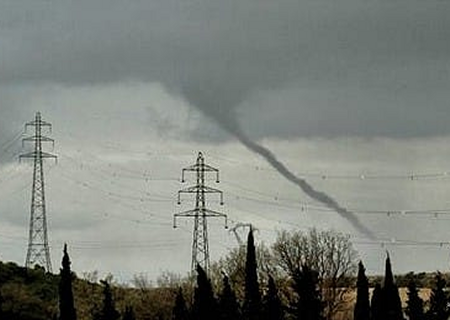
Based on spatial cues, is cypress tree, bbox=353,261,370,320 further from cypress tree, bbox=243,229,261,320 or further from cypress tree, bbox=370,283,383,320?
cypress tree, bbox=243,229,261,320

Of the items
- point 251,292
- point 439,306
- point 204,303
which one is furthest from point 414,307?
point 204,303

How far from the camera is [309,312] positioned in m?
101

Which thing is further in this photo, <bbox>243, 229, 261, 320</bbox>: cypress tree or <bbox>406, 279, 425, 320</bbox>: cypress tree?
<bbox>406, 279, 425, 320</bbox>: cypress tree

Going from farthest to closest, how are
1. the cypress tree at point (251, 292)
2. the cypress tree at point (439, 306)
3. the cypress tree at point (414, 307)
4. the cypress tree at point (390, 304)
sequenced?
the cypress tree at point (439, 306)
the cypress tree at point (414, 307)
the cypress tree at point (251, 292)
the cypress tree at point (390, 304)

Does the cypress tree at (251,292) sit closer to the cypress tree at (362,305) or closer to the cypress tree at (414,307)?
the cypress tree at (362,305)

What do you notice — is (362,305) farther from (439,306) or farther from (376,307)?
(439,306)

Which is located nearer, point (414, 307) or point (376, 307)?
point (376, 307)

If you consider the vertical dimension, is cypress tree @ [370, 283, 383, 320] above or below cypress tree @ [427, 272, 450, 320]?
below

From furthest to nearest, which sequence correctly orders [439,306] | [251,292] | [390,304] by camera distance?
[439,306] → [251,292] → [390,304]

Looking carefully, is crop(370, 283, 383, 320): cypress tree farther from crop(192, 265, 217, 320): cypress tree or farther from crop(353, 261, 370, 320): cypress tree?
crop(192, 265, 217, 320): cypress tree

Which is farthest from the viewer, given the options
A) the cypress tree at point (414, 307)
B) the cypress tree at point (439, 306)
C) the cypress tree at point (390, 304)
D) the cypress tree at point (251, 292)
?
the cypress tree at point (439, 306)

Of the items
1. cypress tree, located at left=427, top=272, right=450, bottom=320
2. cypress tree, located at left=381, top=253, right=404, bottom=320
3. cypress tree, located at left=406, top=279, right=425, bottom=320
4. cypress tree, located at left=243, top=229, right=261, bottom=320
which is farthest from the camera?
cypress tree, located at left=427, top=272, right=450, bottom=320

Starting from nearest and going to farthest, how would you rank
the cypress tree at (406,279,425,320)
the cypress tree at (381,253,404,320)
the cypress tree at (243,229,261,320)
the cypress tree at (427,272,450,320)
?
the cypress tree at (381,253,404,320)
the cypress tree at (243,229,261,320)
the cypress tree at (406,279,425,320)
the cypress tree at (427,272,450,320)

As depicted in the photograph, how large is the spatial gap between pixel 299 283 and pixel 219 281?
4918 cm
